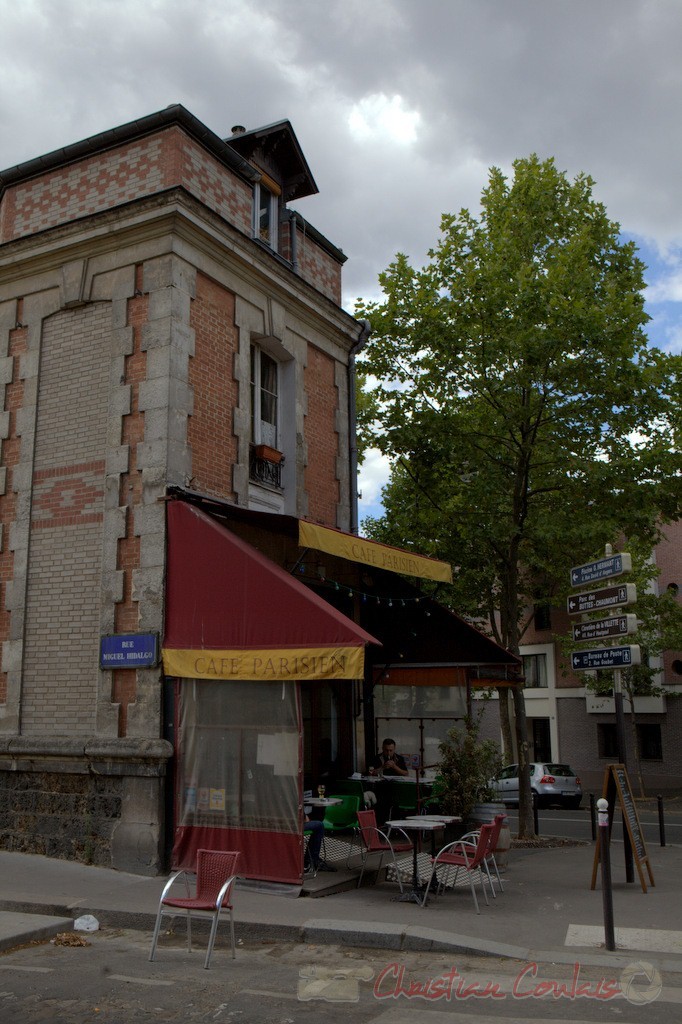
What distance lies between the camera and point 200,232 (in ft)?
37.5

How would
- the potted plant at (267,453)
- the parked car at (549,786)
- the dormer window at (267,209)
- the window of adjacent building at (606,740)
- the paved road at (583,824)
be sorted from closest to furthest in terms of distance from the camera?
the potted plant at (267,453), the dormer window at (267,209), the paved road at (583,824), the parked car at (549,786), the window of adjacent building at (606,740)

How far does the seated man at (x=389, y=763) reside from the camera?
13203mm

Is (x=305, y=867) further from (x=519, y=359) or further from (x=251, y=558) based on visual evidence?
(x=519, y=359)

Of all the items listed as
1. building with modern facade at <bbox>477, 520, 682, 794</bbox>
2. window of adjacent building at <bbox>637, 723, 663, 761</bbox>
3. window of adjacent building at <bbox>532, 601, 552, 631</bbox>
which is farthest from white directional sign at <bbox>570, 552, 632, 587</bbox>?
window of adjacent building at <bbox>532, 601, 552, 631</bbox>

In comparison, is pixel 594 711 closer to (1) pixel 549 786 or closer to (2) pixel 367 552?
(1) pixel 549 786

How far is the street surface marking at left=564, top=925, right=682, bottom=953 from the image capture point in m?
7.11

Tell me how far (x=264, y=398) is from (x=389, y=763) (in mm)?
5758

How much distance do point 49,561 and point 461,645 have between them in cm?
635

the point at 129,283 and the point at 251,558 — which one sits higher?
the point at 129,283

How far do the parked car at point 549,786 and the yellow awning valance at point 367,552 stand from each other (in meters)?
15.1

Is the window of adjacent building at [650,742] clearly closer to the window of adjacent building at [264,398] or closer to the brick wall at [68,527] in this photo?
the window of adjacent building at [264,398]

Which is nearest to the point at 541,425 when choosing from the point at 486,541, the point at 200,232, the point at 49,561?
the point at 486,541

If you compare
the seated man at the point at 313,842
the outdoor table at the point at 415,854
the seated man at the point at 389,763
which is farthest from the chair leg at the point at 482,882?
the seated man at the point at 389,763

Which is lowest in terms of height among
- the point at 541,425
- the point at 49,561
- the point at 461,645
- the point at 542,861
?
the point at 542,861
